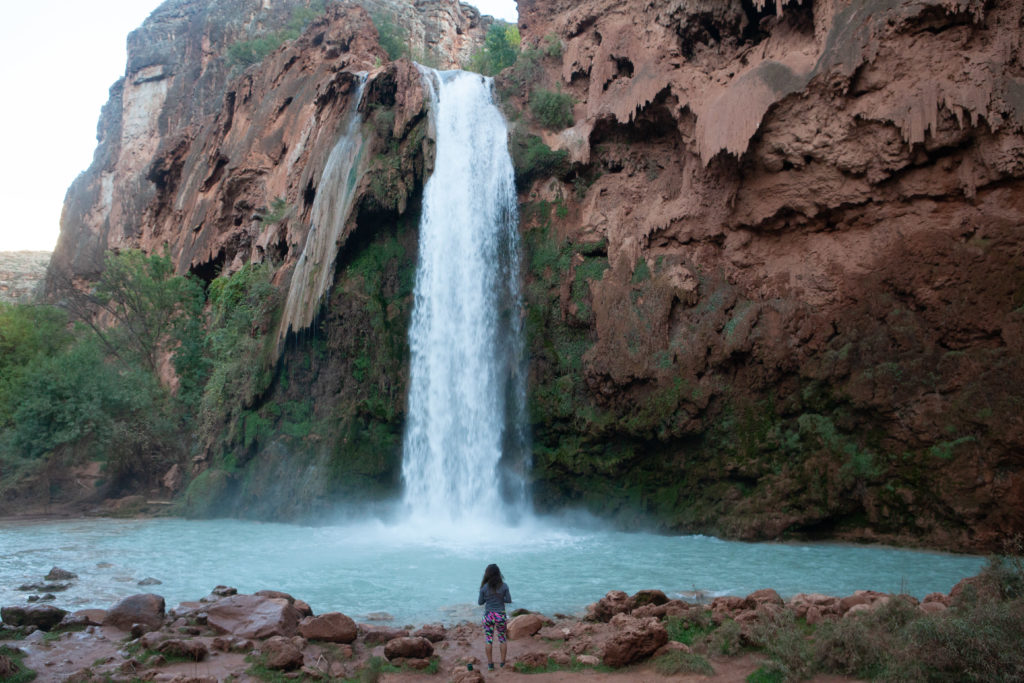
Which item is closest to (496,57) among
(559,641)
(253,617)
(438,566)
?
(438,566)

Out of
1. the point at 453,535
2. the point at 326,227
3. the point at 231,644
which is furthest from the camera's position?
the point at 326,227

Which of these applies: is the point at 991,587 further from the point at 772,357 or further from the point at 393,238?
the point at 393,238

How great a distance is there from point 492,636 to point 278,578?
20.4 ft

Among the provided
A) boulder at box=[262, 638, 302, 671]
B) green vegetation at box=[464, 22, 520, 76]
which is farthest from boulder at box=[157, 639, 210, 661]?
green vegetation at box=[464, 22, 520, 76]

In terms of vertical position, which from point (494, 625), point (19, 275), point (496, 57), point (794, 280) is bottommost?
point (494, 625)

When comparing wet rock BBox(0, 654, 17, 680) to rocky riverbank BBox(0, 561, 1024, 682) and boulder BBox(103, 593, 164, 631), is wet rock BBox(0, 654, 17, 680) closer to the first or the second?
rocky riverbank BBox(0, 561, 1024, 682)

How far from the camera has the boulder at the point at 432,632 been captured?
7492 millimetres

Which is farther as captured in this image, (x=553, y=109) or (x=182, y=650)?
(x=553, y=109)

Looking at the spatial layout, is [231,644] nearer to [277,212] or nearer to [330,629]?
[330,629]

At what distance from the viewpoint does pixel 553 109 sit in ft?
69.5

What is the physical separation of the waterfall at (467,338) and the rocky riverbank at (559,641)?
9.85m

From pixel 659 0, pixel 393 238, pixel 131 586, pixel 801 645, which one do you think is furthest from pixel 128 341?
pixel 801 645

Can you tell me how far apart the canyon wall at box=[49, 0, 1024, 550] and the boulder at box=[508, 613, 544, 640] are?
8.76 m

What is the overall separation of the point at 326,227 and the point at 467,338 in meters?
6.22
